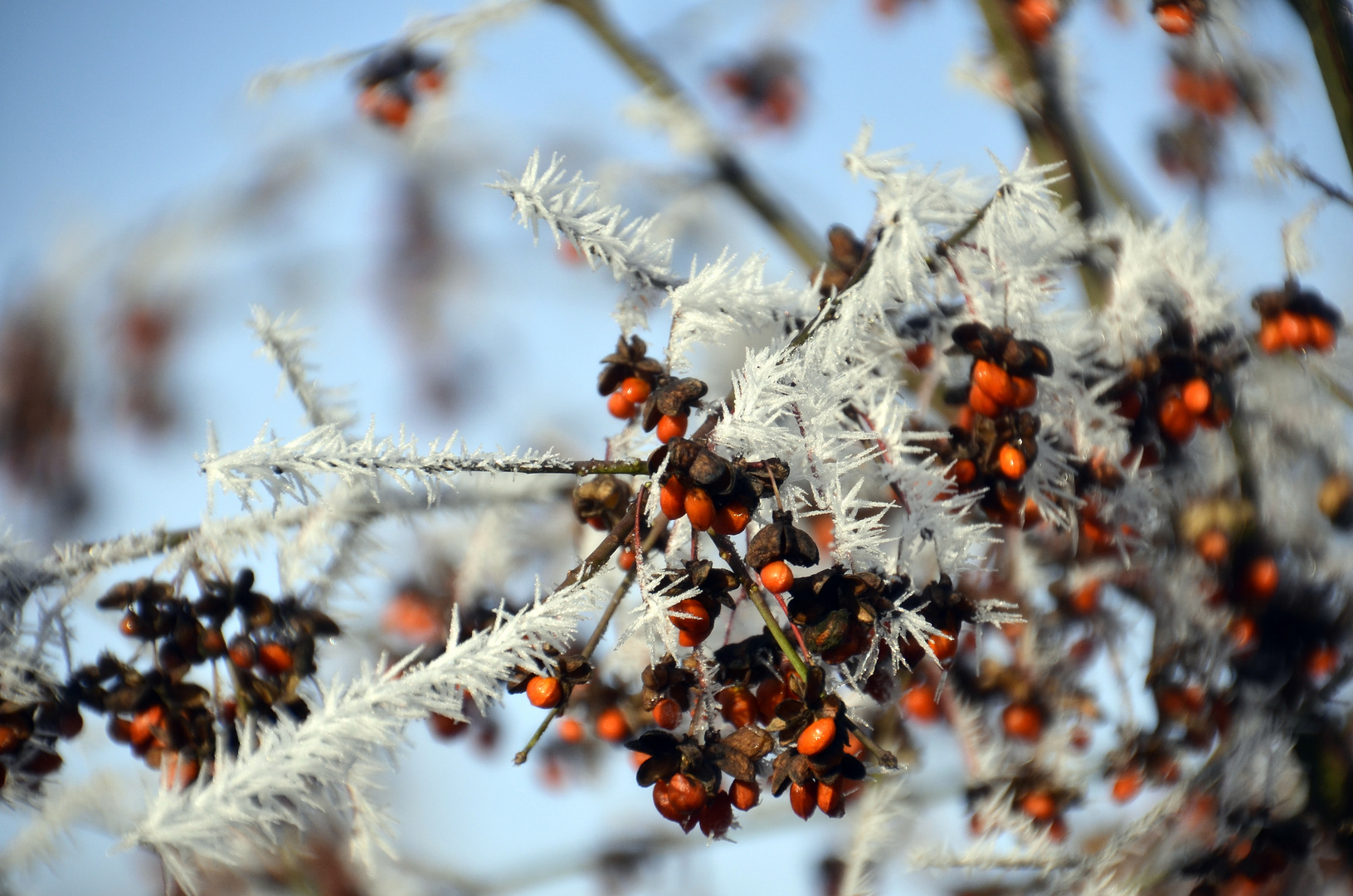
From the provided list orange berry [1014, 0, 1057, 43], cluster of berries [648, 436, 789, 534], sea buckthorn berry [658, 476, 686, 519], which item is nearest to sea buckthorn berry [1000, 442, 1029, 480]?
cluster of berries [648, 436, 789, 534]

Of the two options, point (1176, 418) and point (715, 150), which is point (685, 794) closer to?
point (1176, 418)

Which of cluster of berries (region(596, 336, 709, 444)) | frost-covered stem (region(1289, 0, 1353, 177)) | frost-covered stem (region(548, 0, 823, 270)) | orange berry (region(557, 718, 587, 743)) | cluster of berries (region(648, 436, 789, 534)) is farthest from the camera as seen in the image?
frost-covered stem (region(548, 0, 823, 270))

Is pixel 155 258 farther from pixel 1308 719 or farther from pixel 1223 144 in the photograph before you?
pixel 1308 719

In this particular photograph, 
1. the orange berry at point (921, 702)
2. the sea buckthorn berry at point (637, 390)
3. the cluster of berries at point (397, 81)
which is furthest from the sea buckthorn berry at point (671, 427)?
the cluster of berries at point (397, 81)

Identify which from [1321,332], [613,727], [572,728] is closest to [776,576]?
[613,727]

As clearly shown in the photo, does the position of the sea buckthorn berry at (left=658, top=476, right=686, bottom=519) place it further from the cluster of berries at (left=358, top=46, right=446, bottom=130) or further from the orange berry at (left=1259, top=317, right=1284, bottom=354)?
the cluster of berries at (left=358, top=46, right=446, bottom=130)

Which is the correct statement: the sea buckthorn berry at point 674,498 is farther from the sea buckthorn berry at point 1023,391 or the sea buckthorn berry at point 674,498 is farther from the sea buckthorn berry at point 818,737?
the sea buckthorn berry at point 1023,391
